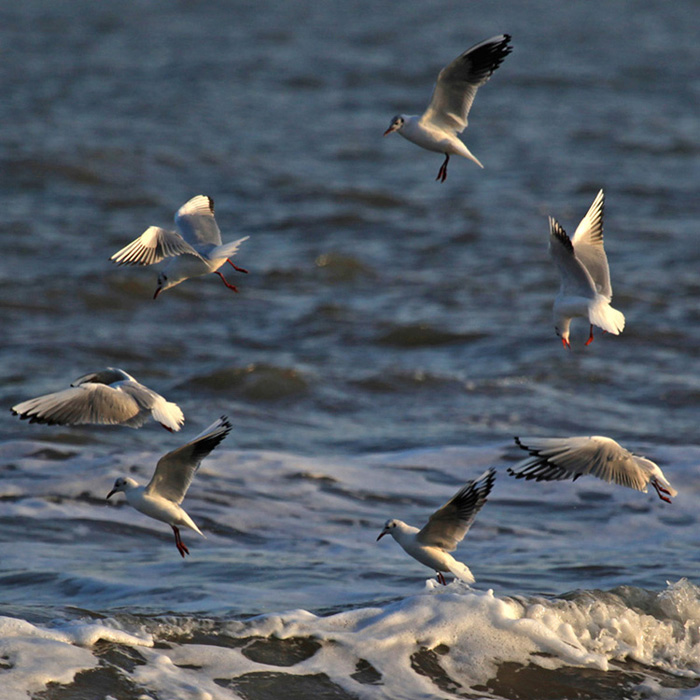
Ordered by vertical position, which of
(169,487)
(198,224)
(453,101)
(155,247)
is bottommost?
(169,487)

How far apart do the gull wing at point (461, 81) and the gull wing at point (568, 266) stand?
1028 mm

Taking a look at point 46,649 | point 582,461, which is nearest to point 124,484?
point 46,649

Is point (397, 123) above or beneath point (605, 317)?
above

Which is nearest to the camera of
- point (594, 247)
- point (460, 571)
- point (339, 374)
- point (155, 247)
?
point (460, 571)

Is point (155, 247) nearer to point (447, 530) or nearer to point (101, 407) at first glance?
point (101, 407)

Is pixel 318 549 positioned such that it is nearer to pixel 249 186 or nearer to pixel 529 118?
pixel 249 186

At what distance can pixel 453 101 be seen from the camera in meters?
6.44

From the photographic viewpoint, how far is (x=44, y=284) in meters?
13.1

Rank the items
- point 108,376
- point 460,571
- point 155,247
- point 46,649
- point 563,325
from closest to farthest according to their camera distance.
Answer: point 46,649, point 460,571, point 155,247, point 108,376, point 563,325

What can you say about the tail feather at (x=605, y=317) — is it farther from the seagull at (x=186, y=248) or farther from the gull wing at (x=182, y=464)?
the gull wing at (x=182, y=464)

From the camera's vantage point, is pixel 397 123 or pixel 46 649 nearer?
pixel 46 649

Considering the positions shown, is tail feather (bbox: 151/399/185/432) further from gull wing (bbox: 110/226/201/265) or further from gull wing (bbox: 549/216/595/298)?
gull wing (bbox: 549/216/595/298)

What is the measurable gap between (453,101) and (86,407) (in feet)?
8.48

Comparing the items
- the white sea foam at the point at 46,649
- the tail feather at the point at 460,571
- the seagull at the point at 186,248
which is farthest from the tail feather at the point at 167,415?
the tail feather at the point at 460,571
